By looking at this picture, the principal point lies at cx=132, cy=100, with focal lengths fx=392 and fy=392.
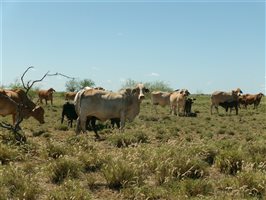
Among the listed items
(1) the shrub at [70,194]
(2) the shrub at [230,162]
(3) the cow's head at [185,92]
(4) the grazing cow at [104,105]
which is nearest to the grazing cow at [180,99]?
(3) the cow's head at [185,92]

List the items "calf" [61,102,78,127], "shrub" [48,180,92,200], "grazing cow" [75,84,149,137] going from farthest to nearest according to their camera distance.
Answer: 1. "calf" [61,102,78,127]
2. "grazing cow" [75,84,149,137]
3. "shrub" [48,180,92,200]

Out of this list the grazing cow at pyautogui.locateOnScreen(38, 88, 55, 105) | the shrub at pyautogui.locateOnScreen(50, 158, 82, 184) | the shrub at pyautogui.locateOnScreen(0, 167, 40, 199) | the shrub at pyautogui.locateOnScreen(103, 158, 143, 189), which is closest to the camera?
the shrub at pyautogui.locateOnScreen(0, 167, 40, 199)

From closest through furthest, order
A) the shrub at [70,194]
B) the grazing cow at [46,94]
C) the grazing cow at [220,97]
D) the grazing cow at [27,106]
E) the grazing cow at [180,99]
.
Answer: the shrub at [70,194], the grazing cow at [27,106], the grazing cow at [180,99], the grazing cow at [220,97], the grazing cow at [46,94]

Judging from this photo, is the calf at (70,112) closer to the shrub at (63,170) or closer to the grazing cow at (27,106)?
the grazing cow at (27,106)

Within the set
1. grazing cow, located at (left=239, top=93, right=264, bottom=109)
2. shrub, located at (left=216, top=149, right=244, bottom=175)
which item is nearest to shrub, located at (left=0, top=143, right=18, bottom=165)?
shrub, located at (left=216, top=149, right=244, bottom=175)

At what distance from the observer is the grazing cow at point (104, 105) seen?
14924 millimetres

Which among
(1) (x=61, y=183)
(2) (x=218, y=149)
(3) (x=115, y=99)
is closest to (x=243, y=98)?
(3) (x=115, y=99)

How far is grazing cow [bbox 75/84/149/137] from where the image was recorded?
1492cm

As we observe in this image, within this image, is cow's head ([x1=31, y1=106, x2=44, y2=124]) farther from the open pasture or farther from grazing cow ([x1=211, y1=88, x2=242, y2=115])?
grazing cow ([x1=211, y1=88, x2=242, y2=115])

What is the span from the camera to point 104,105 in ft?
49.5

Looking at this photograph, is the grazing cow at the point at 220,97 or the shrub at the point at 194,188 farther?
the grazing cow at the point at 220,97

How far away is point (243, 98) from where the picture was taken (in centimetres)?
4622

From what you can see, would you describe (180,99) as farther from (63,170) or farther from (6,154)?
(63,170)

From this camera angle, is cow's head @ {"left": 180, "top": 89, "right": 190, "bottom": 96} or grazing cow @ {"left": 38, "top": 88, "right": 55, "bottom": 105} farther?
grazing cow @ {"left": 38, "top": 88, "right": 55, "bottom": 105}
